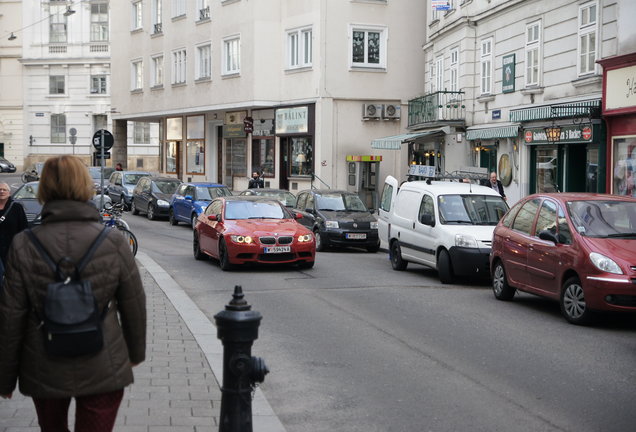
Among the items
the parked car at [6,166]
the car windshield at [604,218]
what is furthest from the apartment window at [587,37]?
the parked car at [6,166]

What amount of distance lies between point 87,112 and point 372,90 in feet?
128

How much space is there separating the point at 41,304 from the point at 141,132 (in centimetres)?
6506

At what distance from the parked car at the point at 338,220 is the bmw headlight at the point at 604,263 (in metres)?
11.8

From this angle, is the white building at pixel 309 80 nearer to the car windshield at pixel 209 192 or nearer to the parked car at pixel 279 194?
the car windshield at pixel 209 192

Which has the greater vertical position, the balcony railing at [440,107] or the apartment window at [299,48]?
the apartment window at [299,48]

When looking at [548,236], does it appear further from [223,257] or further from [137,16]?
[137,16]

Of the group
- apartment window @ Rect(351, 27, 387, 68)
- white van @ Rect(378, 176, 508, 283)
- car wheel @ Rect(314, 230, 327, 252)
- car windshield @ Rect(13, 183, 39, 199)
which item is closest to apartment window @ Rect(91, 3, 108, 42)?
apartment window @ Rect(351, 27, 387, 68)

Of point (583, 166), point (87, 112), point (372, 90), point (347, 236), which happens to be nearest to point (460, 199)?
point (347, 236)

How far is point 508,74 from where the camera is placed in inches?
1071

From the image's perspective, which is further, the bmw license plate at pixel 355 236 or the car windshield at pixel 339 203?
the car windshield at pixel 339 203

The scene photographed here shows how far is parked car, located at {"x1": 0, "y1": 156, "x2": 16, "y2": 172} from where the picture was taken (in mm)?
67887

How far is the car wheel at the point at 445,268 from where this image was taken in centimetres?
1554

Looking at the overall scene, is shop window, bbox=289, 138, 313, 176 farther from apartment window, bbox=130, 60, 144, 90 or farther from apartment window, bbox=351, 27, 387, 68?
apartment window, bbox=130, 60, 144, 90

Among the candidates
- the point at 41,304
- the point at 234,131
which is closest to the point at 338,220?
the point at 41,304
